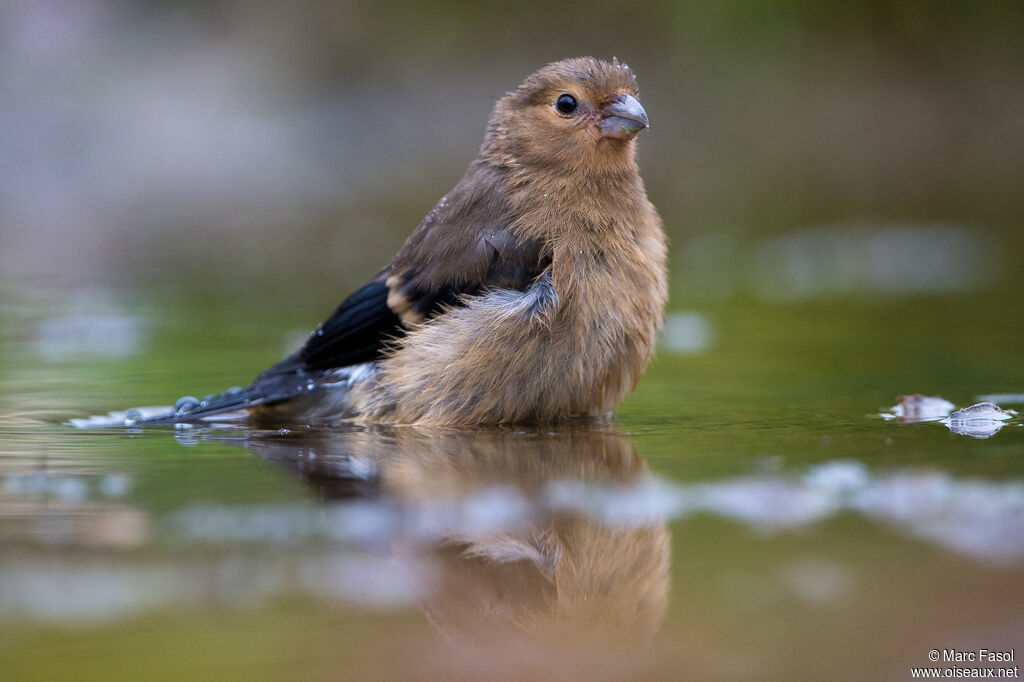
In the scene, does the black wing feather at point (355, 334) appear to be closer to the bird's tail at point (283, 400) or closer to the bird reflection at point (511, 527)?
the bird's tail at point (283, 400)

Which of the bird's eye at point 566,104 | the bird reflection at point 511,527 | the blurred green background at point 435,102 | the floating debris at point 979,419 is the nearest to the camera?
the bird reflection at point 511,527

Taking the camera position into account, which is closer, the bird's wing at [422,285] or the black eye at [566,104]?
the bird's wing at [422,285]

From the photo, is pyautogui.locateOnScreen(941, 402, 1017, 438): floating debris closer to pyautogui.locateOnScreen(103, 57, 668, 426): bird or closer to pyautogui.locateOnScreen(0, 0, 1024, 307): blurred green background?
pyautogui.locateOnScreen(103, 57, 668, 426): bird

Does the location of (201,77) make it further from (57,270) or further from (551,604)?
(551,604)

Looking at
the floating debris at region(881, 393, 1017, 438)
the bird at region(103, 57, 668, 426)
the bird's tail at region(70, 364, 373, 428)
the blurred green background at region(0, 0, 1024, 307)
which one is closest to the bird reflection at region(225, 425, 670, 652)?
the bird at region(103, 57, 668, 426)

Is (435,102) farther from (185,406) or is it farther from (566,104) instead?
(185,406)

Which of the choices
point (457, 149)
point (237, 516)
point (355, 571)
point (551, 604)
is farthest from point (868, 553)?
point (457, 149)

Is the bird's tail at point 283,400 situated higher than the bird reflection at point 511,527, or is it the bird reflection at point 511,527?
the bird's tail at point 283,400

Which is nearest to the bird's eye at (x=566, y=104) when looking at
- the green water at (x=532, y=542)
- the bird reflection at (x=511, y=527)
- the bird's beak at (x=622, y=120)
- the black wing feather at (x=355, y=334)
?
the bird's beak at (x=622, y=120)
